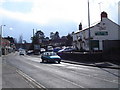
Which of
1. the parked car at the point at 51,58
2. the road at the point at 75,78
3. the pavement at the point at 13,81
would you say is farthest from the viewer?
the parked car at the point at 51,58

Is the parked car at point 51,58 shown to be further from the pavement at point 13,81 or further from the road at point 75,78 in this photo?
the pavement at point 13,81

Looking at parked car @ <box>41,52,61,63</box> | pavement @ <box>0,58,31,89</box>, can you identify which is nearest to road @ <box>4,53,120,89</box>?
pavement @ <box>0,58,31,89</box>

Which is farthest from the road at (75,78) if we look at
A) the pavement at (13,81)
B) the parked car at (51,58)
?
the parked car at (51,58)

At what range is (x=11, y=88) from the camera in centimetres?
1252

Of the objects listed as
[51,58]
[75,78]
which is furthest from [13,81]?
[51,58]

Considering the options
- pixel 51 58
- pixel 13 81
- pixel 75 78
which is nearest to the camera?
pixel 13 81

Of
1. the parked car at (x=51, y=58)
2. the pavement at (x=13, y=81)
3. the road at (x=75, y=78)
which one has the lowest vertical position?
the pavement at (x=13, y=81)

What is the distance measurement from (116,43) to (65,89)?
25.9m

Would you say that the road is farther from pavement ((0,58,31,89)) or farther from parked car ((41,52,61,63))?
parked car ((41,52,61,63))

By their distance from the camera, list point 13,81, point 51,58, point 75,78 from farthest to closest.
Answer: point 51,58, point 75,78, point 13,81

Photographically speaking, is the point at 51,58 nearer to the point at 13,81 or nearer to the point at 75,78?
the point at 75,78

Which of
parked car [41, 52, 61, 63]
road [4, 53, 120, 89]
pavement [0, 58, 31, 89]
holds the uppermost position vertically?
parked car [41, 52, 61, 63]

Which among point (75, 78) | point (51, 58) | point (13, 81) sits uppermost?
point (51, 58)

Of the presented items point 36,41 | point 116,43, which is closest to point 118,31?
point 116,43
